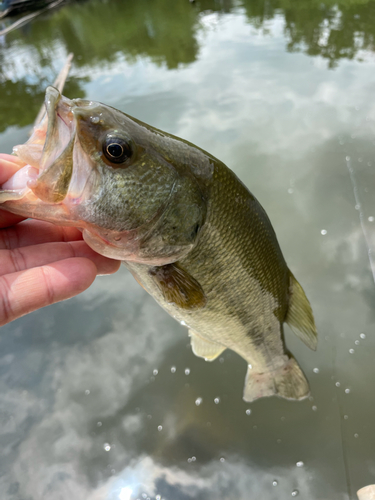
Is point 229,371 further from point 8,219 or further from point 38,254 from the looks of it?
point 8,219

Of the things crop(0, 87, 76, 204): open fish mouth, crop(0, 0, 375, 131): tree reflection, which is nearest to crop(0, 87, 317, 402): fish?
crop(0, 87, 76, 204): open fish mouth

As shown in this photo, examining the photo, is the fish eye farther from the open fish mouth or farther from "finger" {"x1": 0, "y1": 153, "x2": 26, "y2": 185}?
"finger" {"x1": 0, "y1": 153, "x2": 26, "y2": 185}

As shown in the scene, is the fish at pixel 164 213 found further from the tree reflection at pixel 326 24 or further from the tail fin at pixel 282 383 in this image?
the tree reflection at pixel 326 24

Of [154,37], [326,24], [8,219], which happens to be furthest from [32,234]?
[154,37]

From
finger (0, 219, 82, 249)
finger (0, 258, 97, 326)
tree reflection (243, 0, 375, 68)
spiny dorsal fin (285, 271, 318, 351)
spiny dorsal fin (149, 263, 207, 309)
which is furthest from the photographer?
tree reflection (243, 0, 375, 68)

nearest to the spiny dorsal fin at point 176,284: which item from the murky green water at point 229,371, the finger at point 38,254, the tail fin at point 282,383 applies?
the finger at point 38,254
